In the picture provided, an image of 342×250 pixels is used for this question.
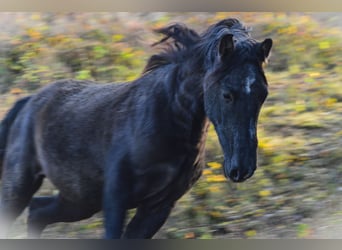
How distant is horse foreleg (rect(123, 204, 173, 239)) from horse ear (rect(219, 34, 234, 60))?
96cm

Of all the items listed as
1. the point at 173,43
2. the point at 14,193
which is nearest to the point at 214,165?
the point at 173,43

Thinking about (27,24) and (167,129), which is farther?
(27,24)

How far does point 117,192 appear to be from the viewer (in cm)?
372

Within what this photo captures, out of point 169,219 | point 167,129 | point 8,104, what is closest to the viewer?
point 167,129

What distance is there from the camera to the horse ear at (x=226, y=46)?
3502 millimetres

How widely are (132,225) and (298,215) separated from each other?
104cm

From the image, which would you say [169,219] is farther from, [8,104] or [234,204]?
[8,104]

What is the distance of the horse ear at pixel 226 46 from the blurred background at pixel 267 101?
54 cm

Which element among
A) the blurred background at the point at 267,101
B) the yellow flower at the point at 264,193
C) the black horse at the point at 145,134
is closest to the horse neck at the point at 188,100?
the black horse at the point at 145,134

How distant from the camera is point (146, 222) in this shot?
3.95 meters

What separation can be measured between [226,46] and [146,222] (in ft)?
3.73

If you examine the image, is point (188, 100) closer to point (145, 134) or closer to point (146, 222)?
point (145, 134)

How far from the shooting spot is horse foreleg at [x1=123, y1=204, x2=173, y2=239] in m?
3.92

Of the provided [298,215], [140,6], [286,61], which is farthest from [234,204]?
[140,6]
